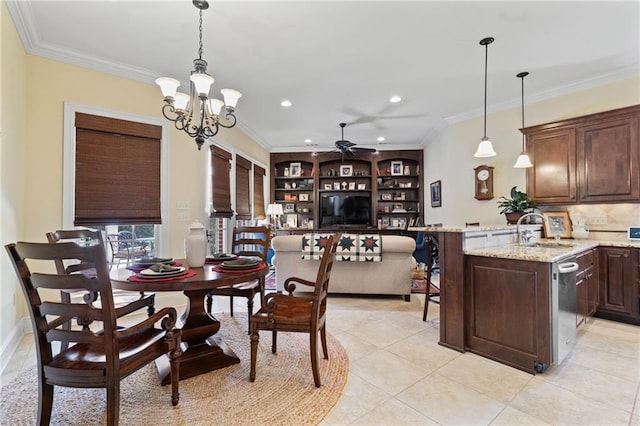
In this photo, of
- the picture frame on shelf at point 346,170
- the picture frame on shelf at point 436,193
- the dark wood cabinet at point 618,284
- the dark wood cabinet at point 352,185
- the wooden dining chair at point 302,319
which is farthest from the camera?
the picture frame on shelf at point 346,170

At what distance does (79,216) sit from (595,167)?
5.88 metres

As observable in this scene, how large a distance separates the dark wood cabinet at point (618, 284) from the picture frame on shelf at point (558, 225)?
585 mm

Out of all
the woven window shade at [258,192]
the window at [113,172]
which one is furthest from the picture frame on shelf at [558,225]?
the woven window shade at [258,192]

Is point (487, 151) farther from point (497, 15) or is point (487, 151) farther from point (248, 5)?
point (248, 5)

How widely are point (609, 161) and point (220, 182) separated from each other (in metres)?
5.08

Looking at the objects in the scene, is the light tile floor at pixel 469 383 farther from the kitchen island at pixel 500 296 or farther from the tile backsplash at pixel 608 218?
Result: the tile backsplash at pixel 608 218

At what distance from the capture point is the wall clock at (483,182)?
4480 millimetres

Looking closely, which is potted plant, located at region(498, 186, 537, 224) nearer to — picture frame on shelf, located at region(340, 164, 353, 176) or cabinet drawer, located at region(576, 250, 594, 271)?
cabinet drawer, located at region(576, 250, 594, 271)

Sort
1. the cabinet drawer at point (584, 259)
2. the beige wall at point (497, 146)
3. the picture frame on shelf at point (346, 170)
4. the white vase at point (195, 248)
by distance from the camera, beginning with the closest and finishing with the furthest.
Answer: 1. the white vase at point (195, 248)
2. the cabinet drawer at point (584, 259)
3. the beige wall at point (497, 146)
4. the picture frame on shelf at point (346, 170)

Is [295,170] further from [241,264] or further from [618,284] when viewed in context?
[618,284]

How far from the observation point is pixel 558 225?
3.73 metres

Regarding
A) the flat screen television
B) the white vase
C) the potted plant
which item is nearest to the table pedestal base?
the white vase

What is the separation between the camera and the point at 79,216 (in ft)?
10.2

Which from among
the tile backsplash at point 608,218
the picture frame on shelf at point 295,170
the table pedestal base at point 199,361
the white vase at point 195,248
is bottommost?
the table pedestal base at point 199,361
